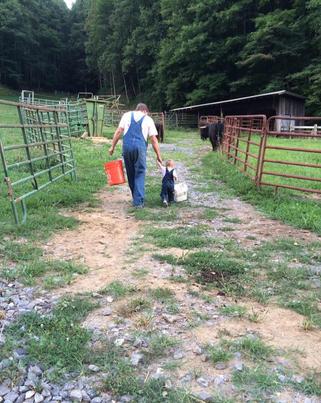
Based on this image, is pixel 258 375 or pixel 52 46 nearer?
pixel 258 375

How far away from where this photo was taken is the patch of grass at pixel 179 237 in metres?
4.80

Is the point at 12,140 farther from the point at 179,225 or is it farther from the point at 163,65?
the point at 163,65

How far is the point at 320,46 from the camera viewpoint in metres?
31.7

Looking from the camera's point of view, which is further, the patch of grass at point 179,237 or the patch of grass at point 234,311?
the patch of grass at point 179,237

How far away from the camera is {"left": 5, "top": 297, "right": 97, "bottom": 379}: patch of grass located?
2.55 metres

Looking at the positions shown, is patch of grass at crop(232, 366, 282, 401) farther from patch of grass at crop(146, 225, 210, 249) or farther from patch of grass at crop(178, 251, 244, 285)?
patch of grass at crop(146, 225, 210, 249)

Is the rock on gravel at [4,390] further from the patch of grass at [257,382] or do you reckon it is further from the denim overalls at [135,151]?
the denim overalls at [135,151]

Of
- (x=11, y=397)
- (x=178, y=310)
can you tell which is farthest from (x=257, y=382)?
(x=11, y=397)

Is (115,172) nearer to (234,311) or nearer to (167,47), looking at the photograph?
(234,311)

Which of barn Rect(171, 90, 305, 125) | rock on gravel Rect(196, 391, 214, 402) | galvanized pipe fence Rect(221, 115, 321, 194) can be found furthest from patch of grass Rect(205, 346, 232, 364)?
barn Rect(171, 90, 305, 125)

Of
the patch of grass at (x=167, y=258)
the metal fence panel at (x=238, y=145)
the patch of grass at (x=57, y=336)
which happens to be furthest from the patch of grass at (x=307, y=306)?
the metal fence panel at (x=238, y=145)

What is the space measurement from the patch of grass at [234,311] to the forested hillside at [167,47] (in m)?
30.3

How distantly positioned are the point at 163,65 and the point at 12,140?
33.4 meters

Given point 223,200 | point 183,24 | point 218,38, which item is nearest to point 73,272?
point 223,200
